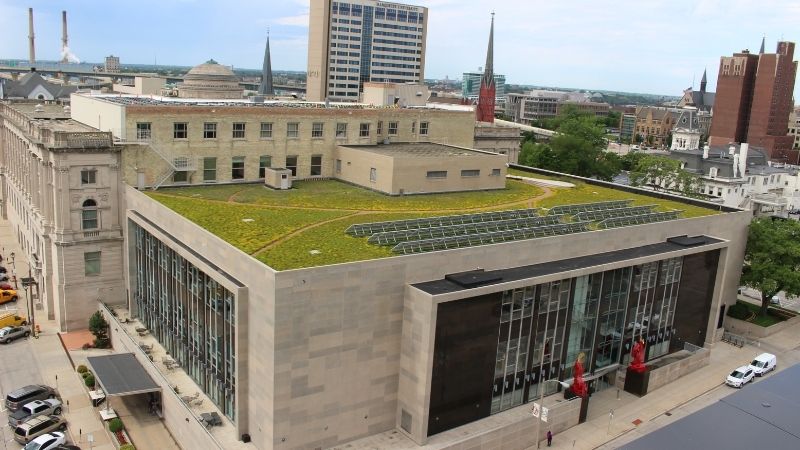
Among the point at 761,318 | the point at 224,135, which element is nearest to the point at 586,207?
the point at 761,318

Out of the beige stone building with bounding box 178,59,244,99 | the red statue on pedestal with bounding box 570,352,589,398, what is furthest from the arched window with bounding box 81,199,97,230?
the red statue on pedestal with bounding box 570,352,589,398

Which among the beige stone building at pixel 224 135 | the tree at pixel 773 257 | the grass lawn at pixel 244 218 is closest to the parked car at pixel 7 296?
the beige stone building at pixel 224 135

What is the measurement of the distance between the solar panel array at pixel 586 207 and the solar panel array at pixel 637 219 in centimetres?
290

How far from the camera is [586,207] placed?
180 feet

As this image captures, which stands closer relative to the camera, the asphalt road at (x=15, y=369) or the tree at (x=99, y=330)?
the asphalt road at (x=15, y=369)

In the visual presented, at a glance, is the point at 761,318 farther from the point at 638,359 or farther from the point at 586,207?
the point at 638,359

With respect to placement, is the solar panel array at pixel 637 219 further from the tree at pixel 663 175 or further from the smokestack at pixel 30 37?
the smokestack at pixel 30 37

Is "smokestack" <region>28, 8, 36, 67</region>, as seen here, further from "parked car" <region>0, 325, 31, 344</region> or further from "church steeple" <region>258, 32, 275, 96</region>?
"parked car" <region>0, 325, 31, 344</region>

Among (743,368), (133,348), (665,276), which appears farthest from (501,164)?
(133,348)

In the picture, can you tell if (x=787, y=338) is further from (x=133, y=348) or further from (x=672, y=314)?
(x=133, y=348)

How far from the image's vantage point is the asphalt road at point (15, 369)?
44.9 meters

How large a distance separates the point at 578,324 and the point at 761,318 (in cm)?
3149

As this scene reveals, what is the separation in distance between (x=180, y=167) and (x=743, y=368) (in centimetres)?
4878

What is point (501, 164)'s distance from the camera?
2507 inches
